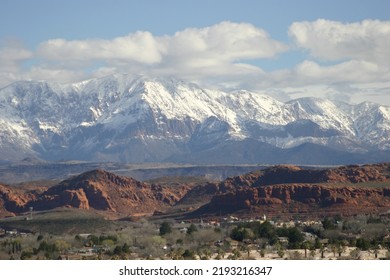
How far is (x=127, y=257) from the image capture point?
170m

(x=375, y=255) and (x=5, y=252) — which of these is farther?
(x=5, y=252)

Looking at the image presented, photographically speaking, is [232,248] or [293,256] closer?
[293,256]

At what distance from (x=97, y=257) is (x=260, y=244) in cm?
4330

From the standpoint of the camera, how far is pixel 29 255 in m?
176

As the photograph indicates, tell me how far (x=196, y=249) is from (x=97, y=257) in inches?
880

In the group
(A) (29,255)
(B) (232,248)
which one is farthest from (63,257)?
(B) (232,248)
